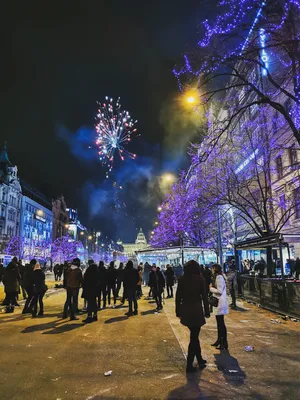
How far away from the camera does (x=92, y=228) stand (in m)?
158

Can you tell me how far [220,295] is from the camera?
729 centimetres

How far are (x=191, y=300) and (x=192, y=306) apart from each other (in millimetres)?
102

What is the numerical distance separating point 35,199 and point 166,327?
83.5 m

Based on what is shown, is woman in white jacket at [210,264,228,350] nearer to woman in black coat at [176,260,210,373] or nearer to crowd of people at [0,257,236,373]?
crowd of people at [0,257,236,373]

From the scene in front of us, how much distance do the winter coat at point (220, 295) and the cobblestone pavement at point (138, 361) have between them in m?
0.83

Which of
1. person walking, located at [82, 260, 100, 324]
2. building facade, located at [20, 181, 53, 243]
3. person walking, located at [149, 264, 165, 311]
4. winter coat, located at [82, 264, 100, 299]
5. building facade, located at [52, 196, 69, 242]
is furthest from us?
building facade, located at [52, 196, 69, 242]

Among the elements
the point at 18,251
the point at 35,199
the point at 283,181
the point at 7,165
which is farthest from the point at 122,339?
the point at 35,199

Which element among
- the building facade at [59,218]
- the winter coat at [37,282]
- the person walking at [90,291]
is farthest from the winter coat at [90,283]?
the building facade at [59,218]

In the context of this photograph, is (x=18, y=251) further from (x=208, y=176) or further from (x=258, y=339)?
(x=258, y=339)

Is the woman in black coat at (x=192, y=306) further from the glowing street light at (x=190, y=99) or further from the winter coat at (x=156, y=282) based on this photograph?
the winter coat at (x=156, y=282)

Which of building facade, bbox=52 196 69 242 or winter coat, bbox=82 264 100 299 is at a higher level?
building facade, bbox=52 196 69 242

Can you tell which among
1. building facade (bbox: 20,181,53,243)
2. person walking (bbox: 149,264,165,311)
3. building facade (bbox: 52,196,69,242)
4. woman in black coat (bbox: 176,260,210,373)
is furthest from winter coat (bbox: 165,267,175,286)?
building facade (bbox: 52,196,69,242)

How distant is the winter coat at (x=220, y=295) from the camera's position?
717 cm

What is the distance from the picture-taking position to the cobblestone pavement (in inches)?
183
